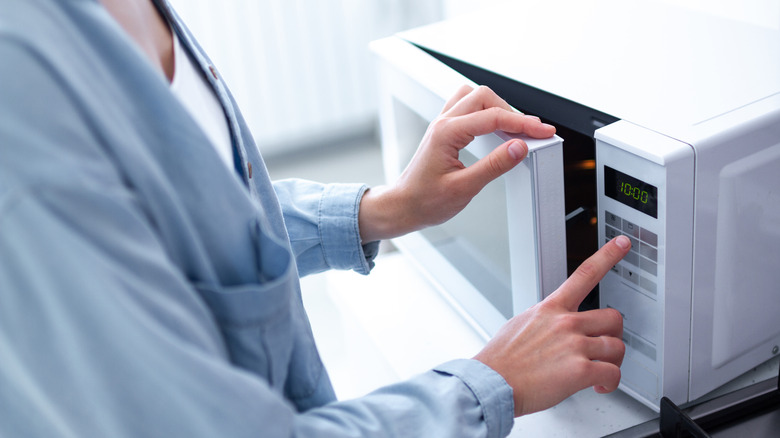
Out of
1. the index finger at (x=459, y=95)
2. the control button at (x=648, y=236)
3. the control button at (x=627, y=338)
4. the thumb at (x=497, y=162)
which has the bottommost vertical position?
the control button at (x=627, y=338)

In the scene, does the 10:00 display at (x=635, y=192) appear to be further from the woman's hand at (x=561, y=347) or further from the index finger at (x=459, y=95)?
the index finger at (x=459, y=95)

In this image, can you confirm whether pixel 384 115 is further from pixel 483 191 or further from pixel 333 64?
pixel 333 64

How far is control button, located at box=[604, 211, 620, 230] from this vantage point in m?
0.59

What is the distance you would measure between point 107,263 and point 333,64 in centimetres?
192

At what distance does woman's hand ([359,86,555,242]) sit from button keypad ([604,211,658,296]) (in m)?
0.10

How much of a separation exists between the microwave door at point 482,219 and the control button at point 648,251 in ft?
Result: 0.21

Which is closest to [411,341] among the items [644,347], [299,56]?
[644,347]

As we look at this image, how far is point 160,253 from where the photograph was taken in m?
0.32

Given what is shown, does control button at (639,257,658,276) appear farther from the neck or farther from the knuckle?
the neck

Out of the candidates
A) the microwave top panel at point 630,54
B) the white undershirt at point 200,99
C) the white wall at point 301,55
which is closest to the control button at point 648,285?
the microwave top panel at point 630,54

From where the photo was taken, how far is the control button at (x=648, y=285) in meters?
0.58

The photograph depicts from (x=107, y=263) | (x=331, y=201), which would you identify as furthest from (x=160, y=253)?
(x=331, y=201)

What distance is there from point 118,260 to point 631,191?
0.41 metres

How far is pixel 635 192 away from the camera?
56cm
